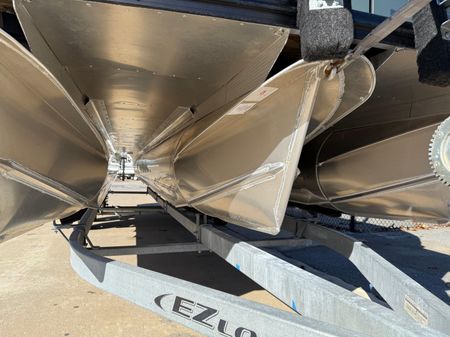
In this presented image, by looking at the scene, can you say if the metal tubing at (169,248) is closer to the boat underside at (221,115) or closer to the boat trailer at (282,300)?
the boat underside at (221,115)

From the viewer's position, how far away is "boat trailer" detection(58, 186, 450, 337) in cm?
134

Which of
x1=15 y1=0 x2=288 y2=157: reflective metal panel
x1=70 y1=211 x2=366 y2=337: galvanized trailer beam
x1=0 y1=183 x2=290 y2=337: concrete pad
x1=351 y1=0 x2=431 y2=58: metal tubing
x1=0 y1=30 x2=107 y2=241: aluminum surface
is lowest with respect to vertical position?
x1=0 y1=183 x2=290 y2=337: concrete pad

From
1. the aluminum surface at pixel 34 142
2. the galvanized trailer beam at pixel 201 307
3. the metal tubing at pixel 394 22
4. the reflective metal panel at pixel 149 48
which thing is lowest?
the galvanized trailer beam at pixel 201 307

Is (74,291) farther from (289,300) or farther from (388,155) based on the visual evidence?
(388,155)

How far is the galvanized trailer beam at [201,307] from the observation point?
1.32 m

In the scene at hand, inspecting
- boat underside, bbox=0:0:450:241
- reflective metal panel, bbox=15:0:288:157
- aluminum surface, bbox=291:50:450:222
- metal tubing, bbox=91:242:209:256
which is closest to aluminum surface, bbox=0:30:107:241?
boat underside, bbox=0:0:450:241

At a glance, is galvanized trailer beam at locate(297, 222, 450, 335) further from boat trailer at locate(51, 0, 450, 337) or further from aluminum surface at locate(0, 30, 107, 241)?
aluminum surface at locate(0, 30, 107, 241)

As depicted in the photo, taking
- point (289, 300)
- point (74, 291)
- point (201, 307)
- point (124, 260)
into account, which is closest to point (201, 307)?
point (201, 307)

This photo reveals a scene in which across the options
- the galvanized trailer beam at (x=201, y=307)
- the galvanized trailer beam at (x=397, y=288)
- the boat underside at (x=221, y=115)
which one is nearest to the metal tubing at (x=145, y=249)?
the boat underside at (x=221, y=115)

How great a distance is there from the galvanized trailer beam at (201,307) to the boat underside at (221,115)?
61 centimetres

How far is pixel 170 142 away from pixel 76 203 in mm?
1159

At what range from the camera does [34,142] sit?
2.23 metres

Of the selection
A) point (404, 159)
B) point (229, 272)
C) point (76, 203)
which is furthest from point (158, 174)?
point (404, 159)

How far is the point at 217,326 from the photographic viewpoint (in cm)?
151
